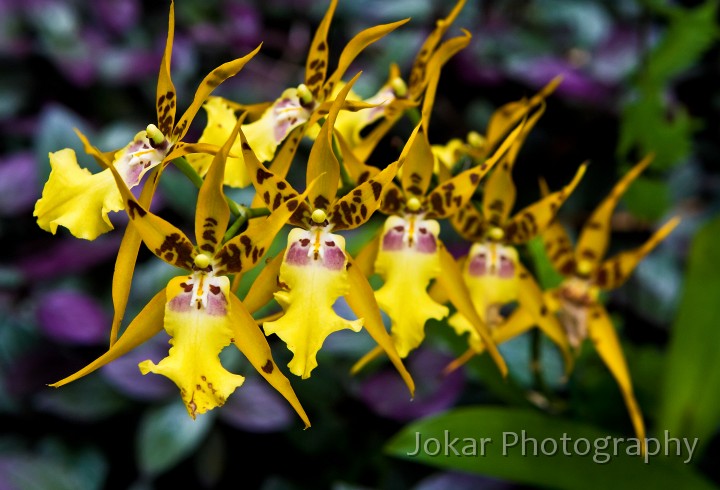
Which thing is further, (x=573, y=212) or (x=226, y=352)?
(x=573, y=212)

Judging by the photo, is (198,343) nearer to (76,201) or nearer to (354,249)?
(76,201)

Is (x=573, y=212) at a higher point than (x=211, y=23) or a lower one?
lower

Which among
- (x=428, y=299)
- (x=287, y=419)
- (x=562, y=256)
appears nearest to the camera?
(x=428, y=299)

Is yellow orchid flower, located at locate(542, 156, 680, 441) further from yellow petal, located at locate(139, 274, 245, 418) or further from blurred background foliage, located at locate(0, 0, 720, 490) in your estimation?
yellow petal, located at locate(139, 274, 245, 418)

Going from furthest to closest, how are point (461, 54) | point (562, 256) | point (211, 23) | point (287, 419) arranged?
point (211, 23), point (461, 54), point (287, 419), point (562, 256)

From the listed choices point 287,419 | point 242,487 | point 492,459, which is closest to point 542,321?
point 492,459

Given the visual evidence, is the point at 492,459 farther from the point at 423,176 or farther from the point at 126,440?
the point at 126,440

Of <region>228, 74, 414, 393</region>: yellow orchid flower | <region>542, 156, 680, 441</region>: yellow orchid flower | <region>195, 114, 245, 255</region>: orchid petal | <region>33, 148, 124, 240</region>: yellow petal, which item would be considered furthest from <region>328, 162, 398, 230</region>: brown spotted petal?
<region>542, 156, 680, 441</region>: yellow orchid flower

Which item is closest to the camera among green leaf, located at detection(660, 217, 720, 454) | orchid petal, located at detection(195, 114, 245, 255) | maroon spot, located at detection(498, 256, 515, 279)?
orchid petal, located at detection(195, 114, 245, 255)
